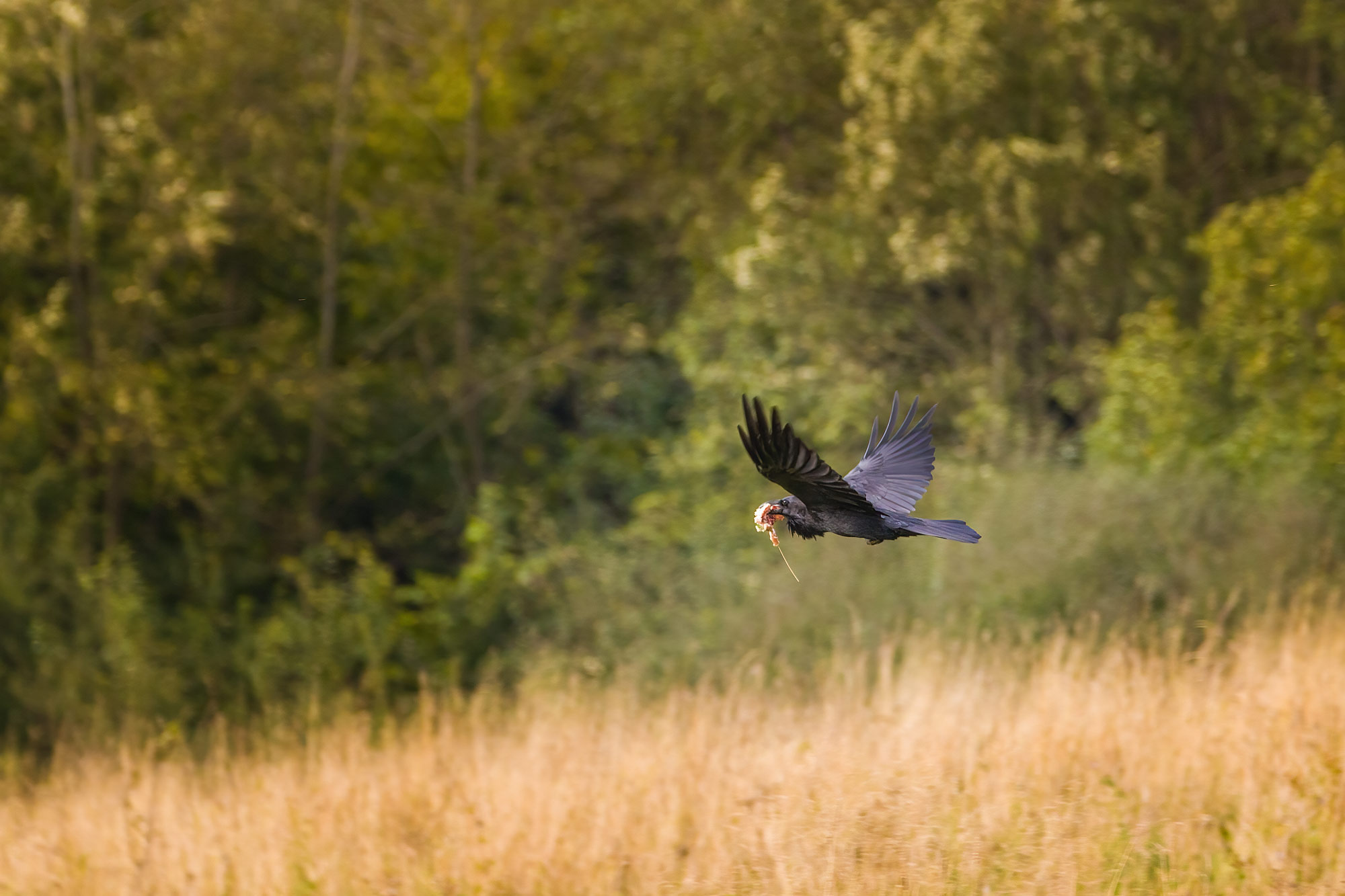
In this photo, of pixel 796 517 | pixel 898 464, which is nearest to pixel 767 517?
pixel 796 517

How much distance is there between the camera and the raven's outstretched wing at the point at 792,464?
3.73 meters

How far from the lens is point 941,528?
4.18 m

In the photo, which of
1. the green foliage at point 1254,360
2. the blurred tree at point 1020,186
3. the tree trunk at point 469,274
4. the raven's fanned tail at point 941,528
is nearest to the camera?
the raven's fanned tail at point 941,528

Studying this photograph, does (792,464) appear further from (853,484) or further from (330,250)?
(330,250)

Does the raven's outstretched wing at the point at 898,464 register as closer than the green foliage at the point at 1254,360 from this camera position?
Yes

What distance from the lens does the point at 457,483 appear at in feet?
49.6

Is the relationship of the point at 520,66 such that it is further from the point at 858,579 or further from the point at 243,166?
the point at 858,579

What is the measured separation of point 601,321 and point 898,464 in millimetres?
10801

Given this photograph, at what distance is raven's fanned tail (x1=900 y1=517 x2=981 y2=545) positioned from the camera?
407cm

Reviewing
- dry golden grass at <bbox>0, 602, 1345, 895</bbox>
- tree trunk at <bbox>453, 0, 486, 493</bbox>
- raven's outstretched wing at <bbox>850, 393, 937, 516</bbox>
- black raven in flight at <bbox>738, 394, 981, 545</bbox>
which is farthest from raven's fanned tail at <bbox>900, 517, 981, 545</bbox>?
tree trunk at <bbox>453, 0, 486, 493</bbox>

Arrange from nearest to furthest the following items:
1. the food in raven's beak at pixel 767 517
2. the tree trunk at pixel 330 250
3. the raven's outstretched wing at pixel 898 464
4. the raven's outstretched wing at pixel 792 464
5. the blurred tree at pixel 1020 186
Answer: the raven's outstretched wing at pixel 792 464 < the food in raven's beak at pixel 767 517 < the raven's outstretched wing at pixel 898 464 < the blurred tree at pixel 1020 186 < the tree trunk at pixel 330 250

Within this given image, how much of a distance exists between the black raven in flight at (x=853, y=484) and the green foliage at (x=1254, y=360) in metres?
5.27

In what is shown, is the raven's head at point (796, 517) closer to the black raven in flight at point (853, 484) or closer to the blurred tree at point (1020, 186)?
the black raven in flight at point (853, 484)

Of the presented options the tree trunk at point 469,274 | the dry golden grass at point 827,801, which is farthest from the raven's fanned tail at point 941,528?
the tree trunk at point 469,274
